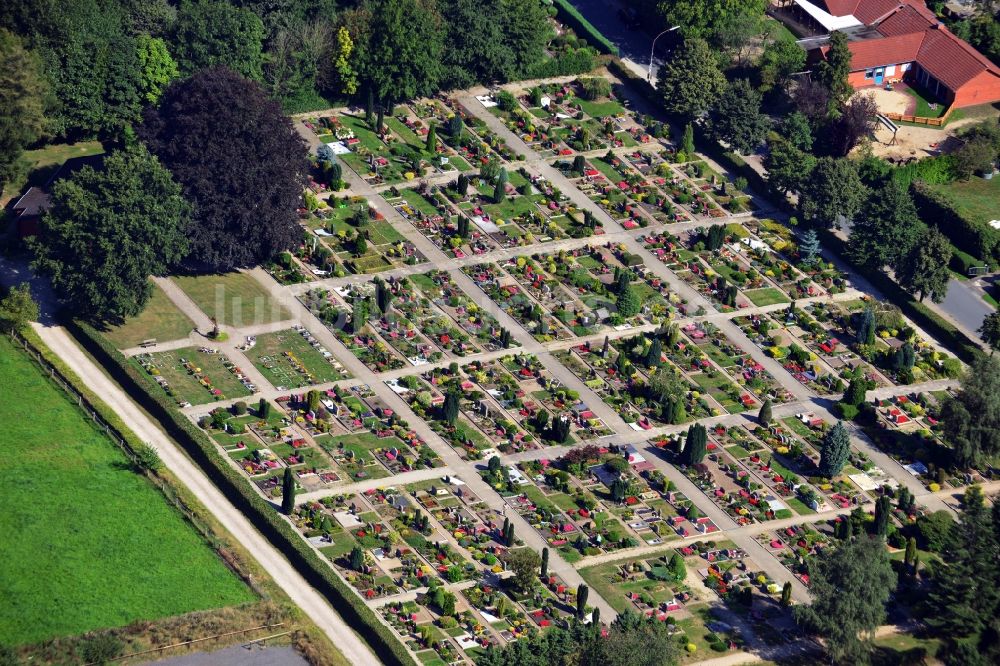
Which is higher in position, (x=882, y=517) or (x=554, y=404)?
(x=882, y=517)

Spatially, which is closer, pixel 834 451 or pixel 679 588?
pixel 679 588

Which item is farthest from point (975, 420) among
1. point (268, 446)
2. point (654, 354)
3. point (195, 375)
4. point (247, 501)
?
point (195, 375)

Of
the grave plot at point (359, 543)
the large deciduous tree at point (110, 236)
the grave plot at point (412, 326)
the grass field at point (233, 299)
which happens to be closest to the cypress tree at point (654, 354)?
the grave plot at point (412, 326)

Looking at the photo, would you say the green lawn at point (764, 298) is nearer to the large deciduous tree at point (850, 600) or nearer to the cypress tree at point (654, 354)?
the cypress tree at point (654, 354)

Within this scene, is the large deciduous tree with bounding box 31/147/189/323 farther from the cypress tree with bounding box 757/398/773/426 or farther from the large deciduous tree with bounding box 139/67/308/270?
the cypress tree with bounding box 757/398/773/426

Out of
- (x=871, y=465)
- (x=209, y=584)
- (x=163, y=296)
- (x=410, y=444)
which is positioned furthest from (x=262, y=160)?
(x=871, y=465)

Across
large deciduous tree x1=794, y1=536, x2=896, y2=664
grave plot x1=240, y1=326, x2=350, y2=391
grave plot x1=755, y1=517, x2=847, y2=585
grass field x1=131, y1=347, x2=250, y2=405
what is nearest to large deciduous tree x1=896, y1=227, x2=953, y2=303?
grave plot x1=755, y1=517, x2=847, y2=585

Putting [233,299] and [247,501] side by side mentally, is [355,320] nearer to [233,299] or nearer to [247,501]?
[233,299]
